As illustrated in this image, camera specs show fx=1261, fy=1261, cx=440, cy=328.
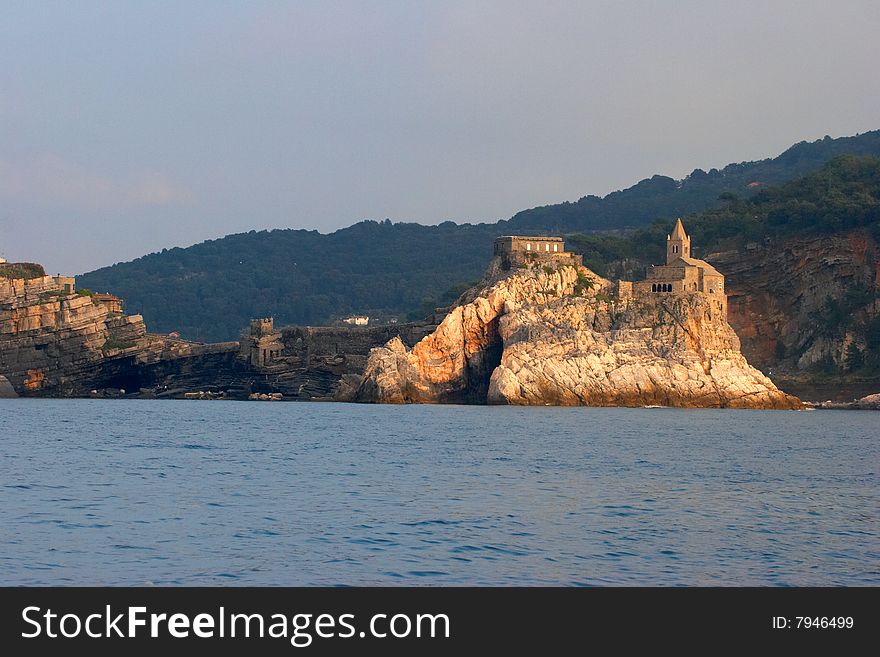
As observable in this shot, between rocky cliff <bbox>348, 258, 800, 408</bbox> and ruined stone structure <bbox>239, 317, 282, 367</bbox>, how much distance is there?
11.9 m

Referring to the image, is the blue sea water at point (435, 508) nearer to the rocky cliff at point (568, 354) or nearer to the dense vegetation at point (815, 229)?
the rocky cliff at point (568, 354)

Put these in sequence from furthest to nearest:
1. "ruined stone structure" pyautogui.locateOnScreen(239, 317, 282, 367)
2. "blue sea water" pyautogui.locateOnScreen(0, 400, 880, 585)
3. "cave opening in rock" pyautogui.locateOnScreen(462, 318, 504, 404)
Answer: "ruined stone structure" pyautogui.locateOnScreen(239, 317, 282, 367) < "cave opening in rock" pyautogui.locateOnScreen(462, 318, 504, 404) < "blue sea water" pyautogui.locateOnScreen(0, 400, 880, 585)

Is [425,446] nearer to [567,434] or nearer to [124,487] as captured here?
[567,434]

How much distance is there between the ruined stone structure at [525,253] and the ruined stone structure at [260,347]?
2046 centimetres

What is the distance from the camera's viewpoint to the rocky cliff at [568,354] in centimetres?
8831

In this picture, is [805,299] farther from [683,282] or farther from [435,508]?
[435,508]

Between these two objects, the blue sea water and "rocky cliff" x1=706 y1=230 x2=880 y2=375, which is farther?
"rocky cliff" x1=706 y1=230 x2=880 y2=375

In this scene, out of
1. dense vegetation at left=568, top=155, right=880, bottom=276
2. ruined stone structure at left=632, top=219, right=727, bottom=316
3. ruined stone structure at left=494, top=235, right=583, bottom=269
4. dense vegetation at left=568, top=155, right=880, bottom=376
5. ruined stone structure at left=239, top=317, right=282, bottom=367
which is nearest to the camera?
ruined stone structure at left=632, top=219, right=727, bottom=316

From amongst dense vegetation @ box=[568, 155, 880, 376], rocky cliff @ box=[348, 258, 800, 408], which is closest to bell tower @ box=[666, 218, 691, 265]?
rocky cliff @ box=[348, 258, 800, 408]

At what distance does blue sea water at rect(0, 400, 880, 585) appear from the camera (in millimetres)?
22547

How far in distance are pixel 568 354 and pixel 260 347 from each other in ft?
97.2

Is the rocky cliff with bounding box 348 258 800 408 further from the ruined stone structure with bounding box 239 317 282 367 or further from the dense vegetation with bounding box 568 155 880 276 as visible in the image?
the dense vegetation with bounding box 568 155 880 276

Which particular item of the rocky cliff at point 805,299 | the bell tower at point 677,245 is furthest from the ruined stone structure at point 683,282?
the rocky cliff at point 805,299

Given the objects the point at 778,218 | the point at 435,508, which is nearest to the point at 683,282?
the point at 778,218
